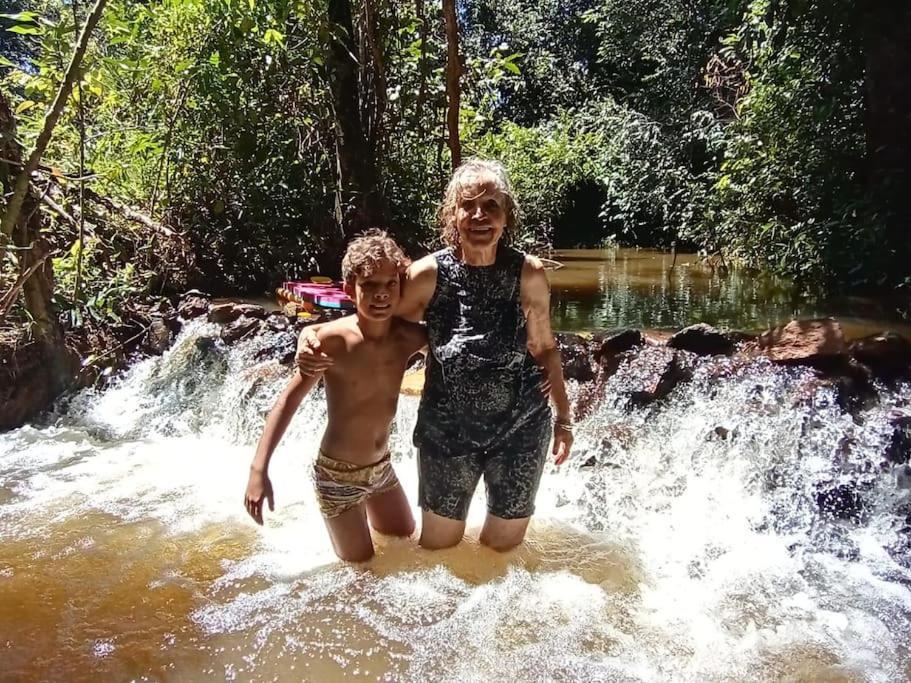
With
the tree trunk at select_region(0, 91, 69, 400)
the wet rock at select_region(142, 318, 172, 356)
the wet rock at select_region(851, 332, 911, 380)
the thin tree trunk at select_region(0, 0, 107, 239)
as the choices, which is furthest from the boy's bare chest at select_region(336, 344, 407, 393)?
the wet rock at select_region(142, 318, 172, 356)

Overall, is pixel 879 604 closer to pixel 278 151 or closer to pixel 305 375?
pixel 305 375

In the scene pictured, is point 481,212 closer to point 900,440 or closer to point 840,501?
point 840,501

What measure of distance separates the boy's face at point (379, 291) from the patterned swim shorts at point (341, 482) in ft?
1.92

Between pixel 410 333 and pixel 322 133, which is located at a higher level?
pixel 322 133

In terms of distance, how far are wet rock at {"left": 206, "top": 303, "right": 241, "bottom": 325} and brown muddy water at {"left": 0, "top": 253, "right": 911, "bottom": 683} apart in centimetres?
127

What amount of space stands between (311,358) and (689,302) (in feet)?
20.4

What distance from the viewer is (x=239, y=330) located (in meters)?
6.31

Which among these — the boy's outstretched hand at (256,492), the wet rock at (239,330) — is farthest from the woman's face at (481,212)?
the wet rock at (239,330)

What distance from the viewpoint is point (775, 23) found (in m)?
7.32

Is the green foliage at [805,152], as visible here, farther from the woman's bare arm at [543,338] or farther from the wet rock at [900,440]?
the woman's bare arm at [543,338]

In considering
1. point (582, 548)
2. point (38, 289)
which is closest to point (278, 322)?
point (38, 289)

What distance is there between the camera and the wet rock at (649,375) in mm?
4637

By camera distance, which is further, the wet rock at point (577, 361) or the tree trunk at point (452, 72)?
the wet rock at point (577, 361)

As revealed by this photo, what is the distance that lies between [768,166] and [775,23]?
56.1 inches
